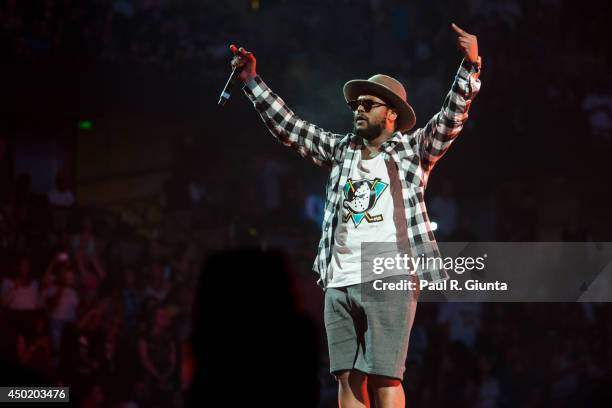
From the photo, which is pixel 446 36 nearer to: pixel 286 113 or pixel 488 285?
pixel 488 285

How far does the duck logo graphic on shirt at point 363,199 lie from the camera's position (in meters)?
4.06

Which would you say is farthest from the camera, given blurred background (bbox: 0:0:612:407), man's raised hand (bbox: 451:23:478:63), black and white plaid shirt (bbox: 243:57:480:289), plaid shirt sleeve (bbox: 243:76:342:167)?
blurred background (bbox: 0:0:612:407)

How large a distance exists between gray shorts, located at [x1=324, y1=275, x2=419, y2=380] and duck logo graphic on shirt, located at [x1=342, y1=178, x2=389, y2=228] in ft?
1.01

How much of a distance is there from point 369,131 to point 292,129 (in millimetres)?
473

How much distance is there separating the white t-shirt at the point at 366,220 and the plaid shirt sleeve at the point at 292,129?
34 centimetres

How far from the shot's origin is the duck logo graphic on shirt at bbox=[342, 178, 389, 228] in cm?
406

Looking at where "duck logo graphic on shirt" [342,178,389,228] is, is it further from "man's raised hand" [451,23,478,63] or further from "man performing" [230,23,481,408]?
"man's raised hand" [451,23,478,63]

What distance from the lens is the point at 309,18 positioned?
13.0m

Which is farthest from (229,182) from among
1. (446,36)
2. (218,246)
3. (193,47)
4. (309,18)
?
(446,36)

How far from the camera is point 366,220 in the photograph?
405cm

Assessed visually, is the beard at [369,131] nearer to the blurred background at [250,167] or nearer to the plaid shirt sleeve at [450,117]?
the plaid shirt sleeve at [450,117]

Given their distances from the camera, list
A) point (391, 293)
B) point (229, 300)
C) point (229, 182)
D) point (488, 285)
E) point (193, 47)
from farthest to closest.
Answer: point (193, 47), point (229, 182), point (229, 300), point (488, 285), point (391, 293)

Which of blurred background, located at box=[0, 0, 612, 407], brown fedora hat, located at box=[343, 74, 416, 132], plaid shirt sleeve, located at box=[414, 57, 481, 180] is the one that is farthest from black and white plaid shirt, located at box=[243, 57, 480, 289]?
blurred background, located at box=[0, 0, 612, 407]

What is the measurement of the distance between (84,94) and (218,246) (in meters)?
3.26
